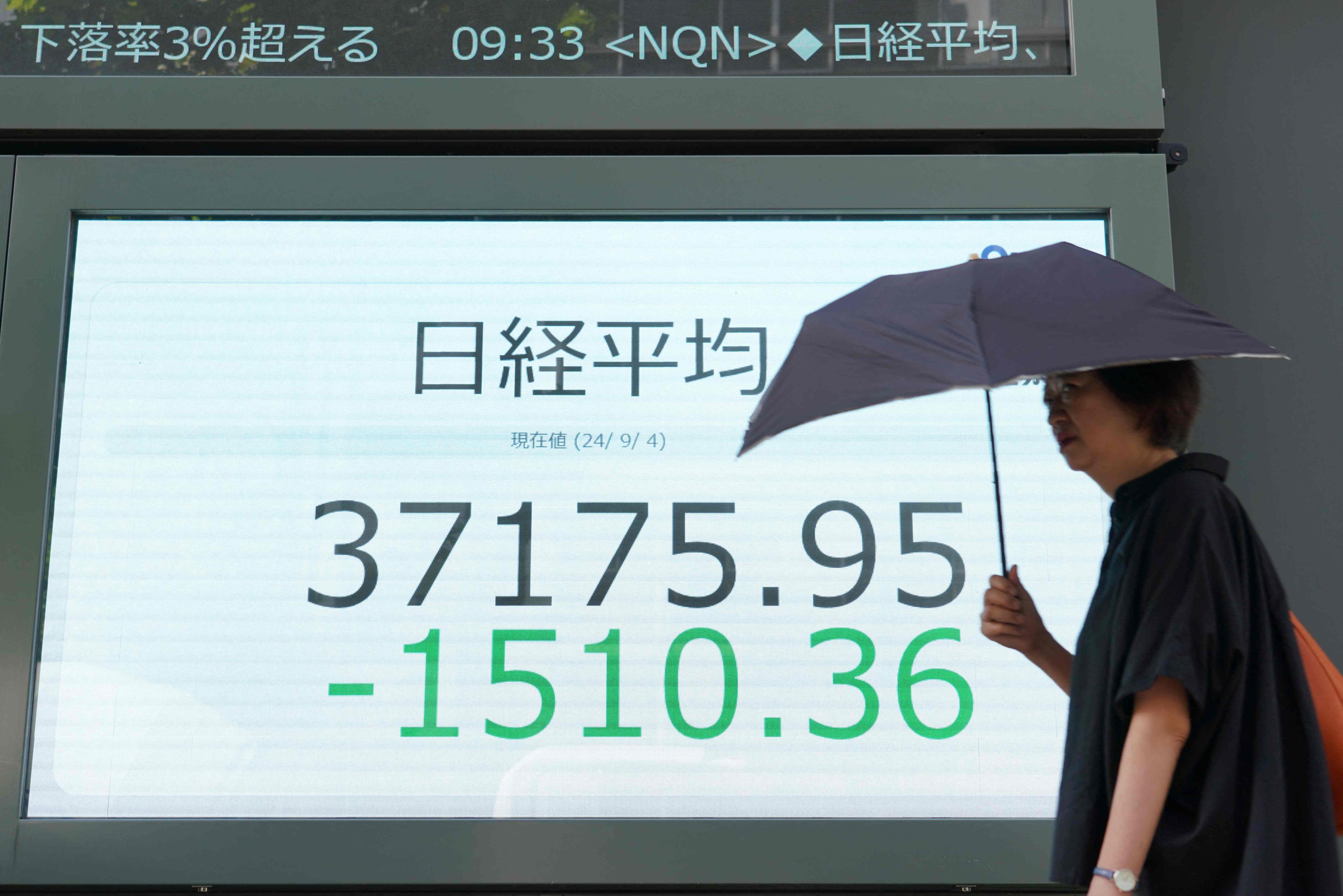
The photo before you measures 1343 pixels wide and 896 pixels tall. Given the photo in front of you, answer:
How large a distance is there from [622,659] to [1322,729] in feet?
5.90

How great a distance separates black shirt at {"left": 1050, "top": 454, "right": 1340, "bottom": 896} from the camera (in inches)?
67.5

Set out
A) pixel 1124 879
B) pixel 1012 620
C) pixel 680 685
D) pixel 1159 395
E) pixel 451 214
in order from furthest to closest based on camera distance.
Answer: pixel 451 214, pixel 680 685, pixel 1012 620, pixel 1159 395, pixel 1124 879

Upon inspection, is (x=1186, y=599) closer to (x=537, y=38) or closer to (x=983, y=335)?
(x=983, y=335)

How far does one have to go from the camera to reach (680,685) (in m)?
3.21

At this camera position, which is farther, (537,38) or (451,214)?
(537,38)

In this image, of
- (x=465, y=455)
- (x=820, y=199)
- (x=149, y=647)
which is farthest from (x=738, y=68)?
(x=149, y=647)

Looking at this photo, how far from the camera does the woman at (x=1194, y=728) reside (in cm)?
171

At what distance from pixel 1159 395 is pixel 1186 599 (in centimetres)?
35

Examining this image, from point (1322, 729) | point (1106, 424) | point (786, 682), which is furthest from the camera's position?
point (786, 682)

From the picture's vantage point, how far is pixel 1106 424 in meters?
1.95

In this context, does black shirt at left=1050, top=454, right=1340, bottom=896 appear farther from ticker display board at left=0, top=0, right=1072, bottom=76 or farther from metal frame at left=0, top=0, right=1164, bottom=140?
ticker display board at left=0, top=0, right=1072, bottom=76

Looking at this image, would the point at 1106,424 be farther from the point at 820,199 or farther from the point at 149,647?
the point at 149,647

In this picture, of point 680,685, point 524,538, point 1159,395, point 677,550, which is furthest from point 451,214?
point 1159,395

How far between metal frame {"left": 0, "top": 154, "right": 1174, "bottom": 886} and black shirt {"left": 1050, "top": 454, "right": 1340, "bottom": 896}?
133 centimetres
